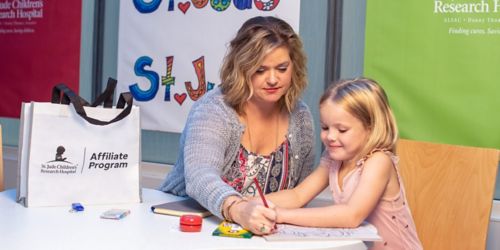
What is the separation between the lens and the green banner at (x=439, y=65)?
2.51 m

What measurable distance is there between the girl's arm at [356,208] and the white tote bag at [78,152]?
534mm

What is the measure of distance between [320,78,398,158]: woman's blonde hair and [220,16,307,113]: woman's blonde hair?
255 mm

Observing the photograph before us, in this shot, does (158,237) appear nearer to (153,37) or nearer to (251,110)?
(251,110)

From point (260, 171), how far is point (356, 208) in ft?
1.58

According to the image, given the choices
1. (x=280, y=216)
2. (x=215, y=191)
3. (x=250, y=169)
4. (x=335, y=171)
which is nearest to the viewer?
(x=280, y=216)

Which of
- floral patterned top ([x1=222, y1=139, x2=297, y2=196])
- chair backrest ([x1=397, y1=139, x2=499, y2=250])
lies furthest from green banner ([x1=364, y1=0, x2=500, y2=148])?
floral patterned top ([x1=222, y1=139, x2=297, y2=196])

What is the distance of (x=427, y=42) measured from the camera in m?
2.64

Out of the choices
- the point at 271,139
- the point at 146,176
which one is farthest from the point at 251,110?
the point at 146,176

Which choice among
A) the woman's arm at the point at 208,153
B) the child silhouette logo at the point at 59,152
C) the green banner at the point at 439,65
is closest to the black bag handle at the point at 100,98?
the child silhouette logo at the point at 59,152

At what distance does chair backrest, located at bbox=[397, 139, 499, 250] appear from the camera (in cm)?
202

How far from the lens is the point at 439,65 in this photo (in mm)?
2613

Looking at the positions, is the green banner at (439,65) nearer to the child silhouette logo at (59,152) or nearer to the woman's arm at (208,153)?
the woman's arm at (208,153)

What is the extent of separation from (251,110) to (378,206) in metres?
0.53

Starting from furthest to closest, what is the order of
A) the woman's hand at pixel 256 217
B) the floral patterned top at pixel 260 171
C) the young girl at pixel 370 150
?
the floral patterned top at pixel 260 171
the young girl at pixel 370 150
the woman's hand at pixel 256 217
